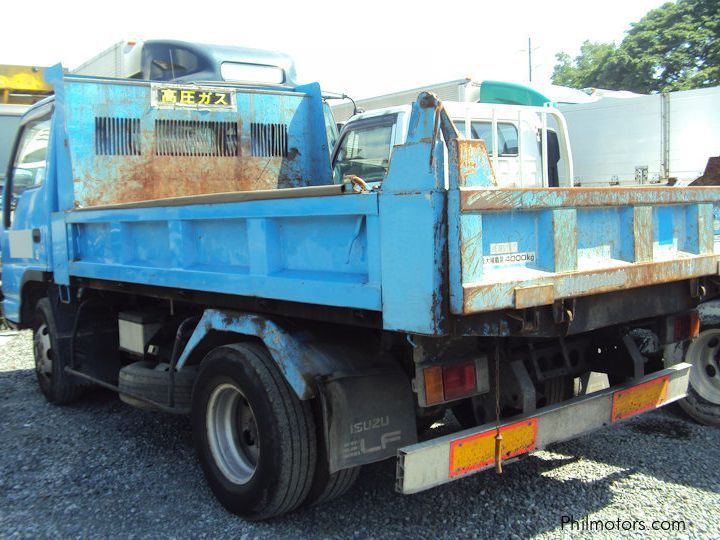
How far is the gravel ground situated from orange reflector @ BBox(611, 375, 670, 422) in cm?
48

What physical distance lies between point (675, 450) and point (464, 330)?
8.50 ft

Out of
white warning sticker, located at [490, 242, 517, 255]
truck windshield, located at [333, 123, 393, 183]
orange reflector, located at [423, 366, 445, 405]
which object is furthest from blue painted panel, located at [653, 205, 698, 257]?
truck windshield, located at [333, 123, 393, 183]

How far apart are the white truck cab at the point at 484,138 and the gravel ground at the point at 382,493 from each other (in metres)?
3.43

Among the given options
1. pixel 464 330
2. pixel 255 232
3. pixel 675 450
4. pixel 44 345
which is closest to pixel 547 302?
pixel 464 330

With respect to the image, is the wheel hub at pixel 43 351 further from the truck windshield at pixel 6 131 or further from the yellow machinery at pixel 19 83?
the yellow machinery at pixel 19 83

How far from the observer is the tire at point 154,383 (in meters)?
4.20

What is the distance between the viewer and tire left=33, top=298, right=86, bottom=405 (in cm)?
559

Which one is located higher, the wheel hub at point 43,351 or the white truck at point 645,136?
the white truck at point 645,136

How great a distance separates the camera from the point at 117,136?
16.8 ft

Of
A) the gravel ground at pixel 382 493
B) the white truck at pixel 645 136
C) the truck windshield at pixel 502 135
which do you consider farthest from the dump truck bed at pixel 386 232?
the white truck at pixel 645 136

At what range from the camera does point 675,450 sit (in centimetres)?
441

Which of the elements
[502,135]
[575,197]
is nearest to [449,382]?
[575,197]

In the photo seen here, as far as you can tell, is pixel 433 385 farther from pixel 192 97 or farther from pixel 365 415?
pixel 192 97

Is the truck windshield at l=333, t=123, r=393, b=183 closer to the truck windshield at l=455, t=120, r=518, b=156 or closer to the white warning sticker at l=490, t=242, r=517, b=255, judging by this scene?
the truck windshield at l=455, t=120, r=518, b=156
